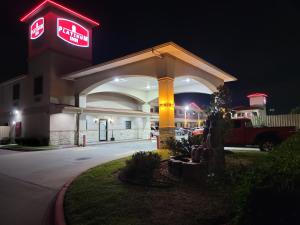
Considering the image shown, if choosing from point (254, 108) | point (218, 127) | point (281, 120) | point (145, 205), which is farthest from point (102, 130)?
point (145, 205)

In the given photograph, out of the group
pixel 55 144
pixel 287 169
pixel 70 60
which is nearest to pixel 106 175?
pixel 287 169

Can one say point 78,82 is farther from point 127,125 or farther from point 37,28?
point 127,125

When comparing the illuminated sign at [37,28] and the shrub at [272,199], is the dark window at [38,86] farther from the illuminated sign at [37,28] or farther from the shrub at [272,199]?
the shrub at [272,199]

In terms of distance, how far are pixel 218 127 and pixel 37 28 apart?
80.3 ft

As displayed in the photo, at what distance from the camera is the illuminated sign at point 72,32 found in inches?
963

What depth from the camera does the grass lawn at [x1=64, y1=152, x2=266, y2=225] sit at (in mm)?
4332

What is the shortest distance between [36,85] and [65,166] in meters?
16.1

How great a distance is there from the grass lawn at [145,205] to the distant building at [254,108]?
77.6ft

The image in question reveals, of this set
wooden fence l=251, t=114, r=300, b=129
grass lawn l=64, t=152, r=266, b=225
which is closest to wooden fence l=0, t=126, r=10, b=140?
grass lawn l=64, t=152, r=266, b=225

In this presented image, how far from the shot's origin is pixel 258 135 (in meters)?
14.0

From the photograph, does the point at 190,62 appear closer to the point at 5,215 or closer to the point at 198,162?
the point at 198,162

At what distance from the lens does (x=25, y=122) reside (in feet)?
83.4

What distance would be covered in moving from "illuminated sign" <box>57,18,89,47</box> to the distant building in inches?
755

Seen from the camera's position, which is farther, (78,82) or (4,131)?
(4,131)
